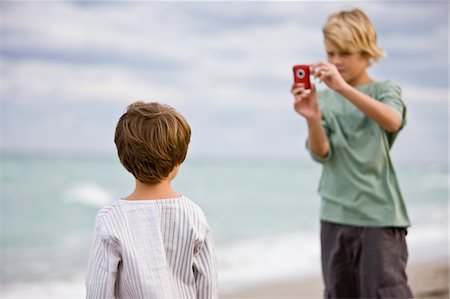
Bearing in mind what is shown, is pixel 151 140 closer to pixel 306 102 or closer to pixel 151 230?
pixel 151 230

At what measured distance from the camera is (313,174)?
930 inches

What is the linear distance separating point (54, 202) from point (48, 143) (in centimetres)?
692

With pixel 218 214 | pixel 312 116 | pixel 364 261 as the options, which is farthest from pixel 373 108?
pixel 218 214

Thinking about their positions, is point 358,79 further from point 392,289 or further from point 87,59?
point 87,59

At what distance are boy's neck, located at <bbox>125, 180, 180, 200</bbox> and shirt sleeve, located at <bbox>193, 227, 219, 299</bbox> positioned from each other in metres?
0.18

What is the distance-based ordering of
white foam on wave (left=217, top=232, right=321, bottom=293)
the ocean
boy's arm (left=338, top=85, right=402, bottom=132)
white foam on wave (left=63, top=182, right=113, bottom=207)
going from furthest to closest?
white foam on wave (left=63, top=182, right=113, bottom=207) < the ocean < white foam on wave (left=217, top=232, right=321, bottom=293) < boy's arm (left=338, top=85, right=402, bottom=132)

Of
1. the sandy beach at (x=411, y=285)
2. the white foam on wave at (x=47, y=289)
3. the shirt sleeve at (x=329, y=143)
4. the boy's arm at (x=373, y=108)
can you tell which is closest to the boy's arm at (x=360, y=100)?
the boy's arm at (x=373, y=108)

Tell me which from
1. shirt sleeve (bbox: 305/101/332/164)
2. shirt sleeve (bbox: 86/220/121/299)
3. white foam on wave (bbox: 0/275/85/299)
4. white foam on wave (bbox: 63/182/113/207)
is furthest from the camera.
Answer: white foam on wave (bbox: 63/182/113/207)

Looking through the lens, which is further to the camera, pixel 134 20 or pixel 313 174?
pixel 313 174

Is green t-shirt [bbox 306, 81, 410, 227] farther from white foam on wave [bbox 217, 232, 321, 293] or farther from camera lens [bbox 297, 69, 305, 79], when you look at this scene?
white foam on wave [bbox 217, 232, 321, 293]

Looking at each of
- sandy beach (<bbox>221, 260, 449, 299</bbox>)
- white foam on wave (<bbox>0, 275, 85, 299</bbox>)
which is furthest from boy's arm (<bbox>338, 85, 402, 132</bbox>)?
white foam on wave (<bbox>0, 275, 85, 299</bbox>)

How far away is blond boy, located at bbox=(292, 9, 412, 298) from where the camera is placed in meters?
2.68

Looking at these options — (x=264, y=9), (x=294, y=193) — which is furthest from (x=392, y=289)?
(x=264, y=9)

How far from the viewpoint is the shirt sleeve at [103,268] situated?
73.5 inches
